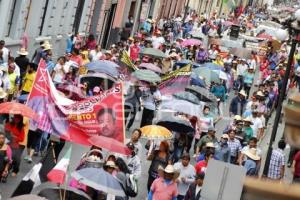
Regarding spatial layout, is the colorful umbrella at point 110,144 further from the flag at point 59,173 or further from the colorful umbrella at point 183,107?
the colorful umbrella at point 183,107

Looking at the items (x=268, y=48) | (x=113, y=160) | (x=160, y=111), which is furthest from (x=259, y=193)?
(x=268, y=48)

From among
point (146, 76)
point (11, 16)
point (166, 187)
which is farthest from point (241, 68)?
point (166, 187)

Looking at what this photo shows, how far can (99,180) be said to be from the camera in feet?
32.7

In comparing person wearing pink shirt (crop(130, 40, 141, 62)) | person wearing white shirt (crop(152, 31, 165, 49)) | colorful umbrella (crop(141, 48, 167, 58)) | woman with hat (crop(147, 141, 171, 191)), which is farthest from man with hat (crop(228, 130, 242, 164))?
person wearing white shirt (crop(152, 31, 165, 49))

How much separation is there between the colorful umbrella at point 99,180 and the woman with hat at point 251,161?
152 inches

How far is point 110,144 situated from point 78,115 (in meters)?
1.26

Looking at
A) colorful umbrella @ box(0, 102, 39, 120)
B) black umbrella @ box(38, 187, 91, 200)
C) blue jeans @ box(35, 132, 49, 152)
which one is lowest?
blue jeans @ box(35, 132, 49, 152)

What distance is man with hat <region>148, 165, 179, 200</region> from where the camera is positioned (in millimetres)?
11164

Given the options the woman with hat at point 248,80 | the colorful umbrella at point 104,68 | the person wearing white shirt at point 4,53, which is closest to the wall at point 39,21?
the colorful umbrella at point 104,68

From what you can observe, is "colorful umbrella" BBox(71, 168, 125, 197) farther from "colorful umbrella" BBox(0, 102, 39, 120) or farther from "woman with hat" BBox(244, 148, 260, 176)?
"woman with hat" BBox(244, 148, 260, 176)

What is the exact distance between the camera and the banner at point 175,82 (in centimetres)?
2086

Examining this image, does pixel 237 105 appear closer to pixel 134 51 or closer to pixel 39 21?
pixel 134 51

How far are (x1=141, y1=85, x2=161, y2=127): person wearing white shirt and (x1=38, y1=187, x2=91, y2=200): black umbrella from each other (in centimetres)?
915

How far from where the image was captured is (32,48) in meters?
26.4
